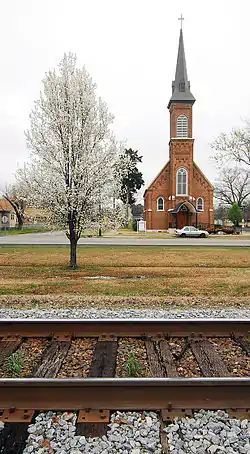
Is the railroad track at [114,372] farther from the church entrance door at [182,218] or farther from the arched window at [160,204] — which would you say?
the arched window at [160,204]

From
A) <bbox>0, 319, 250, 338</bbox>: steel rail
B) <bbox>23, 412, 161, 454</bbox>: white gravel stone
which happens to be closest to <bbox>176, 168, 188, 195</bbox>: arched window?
<bbox>0, 319, 250, 338</bbox>: steel rail

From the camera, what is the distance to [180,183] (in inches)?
1909

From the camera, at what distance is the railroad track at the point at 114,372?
3.21 m

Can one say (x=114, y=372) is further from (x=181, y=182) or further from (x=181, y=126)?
(x=181, y=126)

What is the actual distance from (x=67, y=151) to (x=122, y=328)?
8881 millimetres

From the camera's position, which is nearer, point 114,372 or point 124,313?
point 114,372

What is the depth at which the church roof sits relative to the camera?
49406 mm

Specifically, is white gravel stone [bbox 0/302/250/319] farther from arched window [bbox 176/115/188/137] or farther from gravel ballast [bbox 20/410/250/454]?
arched window [bbox 176/115/188/137]

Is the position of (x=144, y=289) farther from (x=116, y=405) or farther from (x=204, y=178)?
(x=204, y=178)

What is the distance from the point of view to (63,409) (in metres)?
3.18

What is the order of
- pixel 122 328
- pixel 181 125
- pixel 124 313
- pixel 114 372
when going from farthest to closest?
1. pixel 181 125
2. pixel 124 313
3. pixel 122 328
4. pixel 114 372

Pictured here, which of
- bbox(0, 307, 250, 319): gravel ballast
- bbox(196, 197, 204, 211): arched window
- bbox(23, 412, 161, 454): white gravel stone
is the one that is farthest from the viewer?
bbox(196, 197, 204, 211): arched window

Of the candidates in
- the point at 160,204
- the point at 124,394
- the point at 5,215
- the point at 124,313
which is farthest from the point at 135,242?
the point at 5,215

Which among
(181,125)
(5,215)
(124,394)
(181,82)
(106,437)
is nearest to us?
(106,437)
